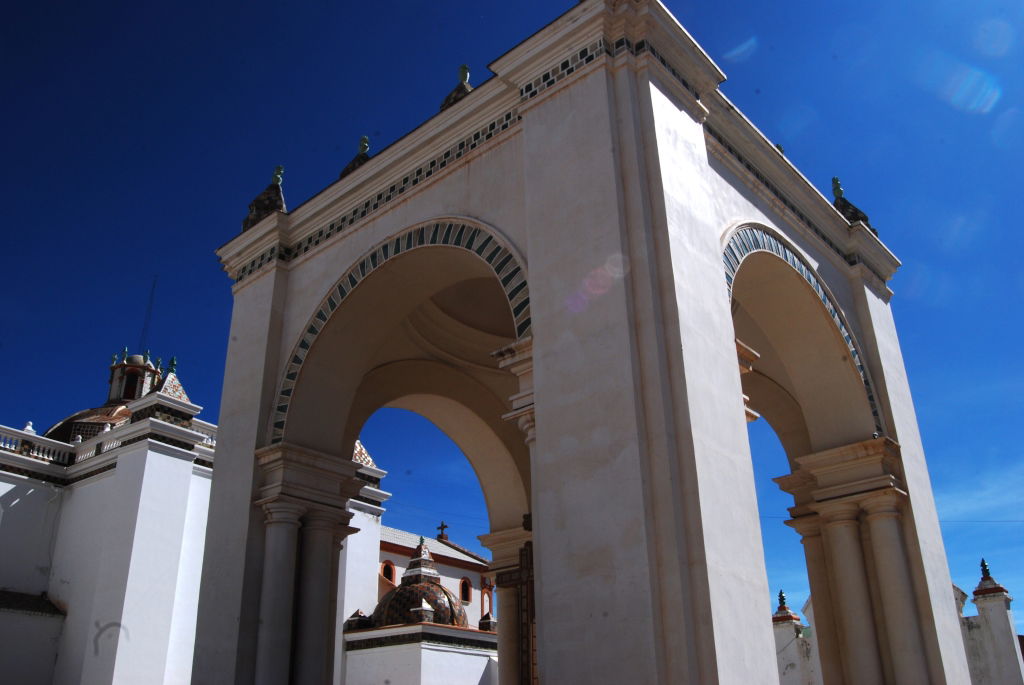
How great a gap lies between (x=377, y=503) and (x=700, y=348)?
10777 millimetres

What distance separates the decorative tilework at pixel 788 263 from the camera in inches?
249

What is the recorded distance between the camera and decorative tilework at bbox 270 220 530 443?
18.9ft

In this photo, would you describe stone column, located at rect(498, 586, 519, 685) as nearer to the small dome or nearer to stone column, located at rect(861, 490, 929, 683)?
stone column, located at rect(861, 490, 929, 683)

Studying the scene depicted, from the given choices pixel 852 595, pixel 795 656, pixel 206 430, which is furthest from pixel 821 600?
pixel 206 430

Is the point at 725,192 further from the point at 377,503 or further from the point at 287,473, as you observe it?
the point at 377,503

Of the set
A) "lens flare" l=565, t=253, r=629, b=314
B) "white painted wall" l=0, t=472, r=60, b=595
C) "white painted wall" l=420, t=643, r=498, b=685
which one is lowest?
"white painted wall" l=420, t=643, r=498, b=685

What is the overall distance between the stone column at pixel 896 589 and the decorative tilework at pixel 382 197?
4.22 meters

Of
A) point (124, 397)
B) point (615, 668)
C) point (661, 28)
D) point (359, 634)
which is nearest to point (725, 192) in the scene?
point (661, 28)

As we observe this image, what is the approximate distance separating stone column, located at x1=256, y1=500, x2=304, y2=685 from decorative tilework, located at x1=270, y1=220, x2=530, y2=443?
65 cm

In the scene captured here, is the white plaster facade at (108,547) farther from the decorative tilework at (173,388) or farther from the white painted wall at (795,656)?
the white painted wall at (795,656)

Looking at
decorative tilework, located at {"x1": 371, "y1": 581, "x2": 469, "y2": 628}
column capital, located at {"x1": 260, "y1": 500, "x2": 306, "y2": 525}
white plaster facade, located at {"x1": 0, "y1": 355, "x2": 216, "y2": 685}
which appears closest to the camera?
column capital, located at {"x1": 260, "y1": 500, "x2": 306, "y2": 525}

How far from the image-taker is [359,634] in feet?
39.3

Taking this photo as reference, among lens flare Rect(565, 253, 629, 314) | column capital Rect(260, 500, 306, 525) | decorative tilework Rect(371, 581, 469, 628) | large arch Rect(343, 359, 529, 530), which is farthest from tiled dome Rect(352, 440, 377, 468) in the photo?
lens flare Rect(565, 253, 629, 314)

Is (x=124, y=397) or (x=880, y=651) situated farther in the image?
(x=124, y=397)
